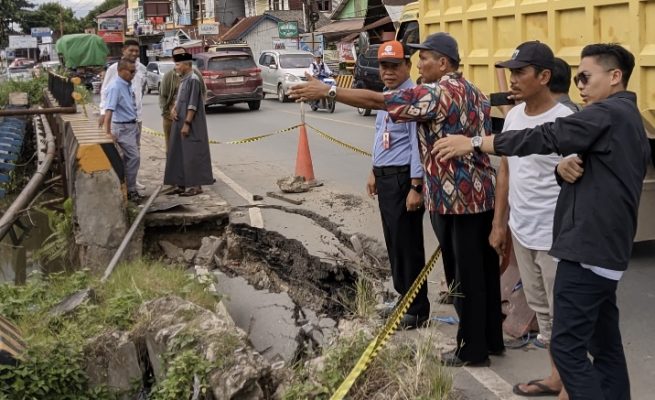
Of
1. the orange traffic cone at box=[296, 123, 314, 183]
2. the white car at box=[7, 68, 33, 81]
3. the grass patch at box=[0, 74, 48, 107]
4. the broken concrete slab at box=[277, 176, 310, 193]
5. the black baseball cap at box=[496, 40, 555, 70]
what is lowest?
the broken concrete slab at box=[277, 176, 310, 193]

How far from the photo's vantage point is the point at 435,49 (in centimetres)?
452

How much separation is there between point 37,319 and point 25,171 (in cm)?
1136

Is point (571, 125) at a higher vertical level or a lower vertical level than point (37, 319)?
higher

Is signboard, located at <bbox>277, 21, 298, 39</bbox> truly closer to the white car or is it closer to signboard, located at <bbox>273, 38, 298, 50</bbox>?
A: signboard, located at <bbox>273, 38, 298, 50</bbox>

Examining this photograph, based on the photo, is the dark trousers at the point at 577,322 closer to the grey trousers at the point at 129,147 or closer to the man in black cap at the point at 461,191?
the man in black cap at the point at 461,191

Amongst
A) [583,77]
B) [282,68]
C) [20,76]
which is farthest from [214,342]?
[20,76]

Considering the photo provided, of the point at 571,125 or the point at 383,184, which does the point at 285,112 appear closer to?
the point at 383,184

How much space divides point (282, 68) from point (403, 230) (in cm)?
2298

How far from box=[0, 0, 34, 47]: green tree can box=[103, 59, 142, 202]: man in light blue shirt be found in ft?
213

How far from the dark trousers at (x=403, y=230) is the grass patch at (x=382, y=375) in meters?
1.27

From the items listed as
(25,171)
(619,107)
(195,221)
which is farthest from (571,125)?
(25,171)

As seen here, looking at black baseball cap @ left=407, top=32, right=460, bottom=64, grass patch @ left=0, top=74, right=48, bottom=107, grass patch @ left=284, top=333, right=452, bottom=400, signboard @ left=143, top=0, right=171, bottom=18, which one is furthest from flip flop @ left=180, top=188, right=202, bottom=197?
signboard @ left=143, top=0, right=171, bottom=18

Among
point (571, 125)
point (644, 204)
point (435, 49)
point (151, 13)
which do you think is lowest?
point (644, 204)

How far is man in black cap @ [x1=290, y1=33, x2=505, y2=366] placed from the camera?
4.43m
